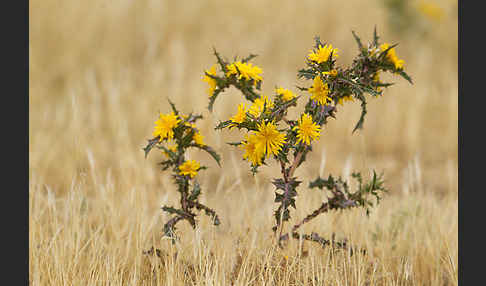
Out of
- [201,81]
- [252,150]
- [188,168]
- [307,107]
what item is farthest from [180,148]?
[201,81]

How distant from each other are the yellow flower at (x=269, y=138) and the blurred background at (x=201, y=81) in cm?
158

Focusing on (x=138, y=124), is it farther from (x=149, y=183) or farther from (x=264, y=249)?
(x=264, y=249)

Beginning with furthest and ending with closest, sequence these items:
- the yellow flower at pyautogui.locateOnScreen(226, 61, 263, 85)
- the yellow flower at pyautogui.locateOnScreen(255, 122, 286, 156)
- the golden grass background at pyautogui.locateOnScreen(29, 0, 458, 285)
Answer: the golden grass background at pyautogui.locateOnScreen(29, 0, 458, 285) < the yellow flower at pyautogui.locateOnScreen(226, 61, 263, 85) < the yellow flower at pyautogui.locateOnScreen(255, 122, 286, 156)

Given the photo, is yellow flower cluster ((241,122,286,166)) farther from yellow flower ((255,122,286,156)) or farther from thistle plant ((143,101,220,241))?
thistle plant ((143,101,220,241))

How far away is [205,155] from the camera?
14.0 ft

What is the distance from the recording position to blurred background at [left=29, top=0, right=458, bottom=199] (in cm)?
377

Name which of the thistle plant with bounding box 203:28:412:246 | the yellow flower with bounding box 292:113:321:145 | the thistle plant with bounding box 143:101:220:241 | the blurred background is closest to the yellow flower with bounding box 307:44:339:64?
the thistle plant with bounding box 203:28:412:246

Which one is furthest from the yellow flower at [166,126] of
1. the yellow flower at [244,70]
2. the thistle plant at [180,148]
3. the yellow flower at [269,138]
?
the yellow flower at [269,138]

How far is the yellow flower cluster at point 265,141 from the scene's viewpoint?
5.36ft

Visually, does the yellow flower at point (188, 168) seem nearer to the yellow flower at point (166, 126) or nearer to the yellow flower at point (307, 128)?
the yellow flower at point (166, 126)

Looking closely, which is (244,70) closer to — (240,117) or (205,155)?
(240,117)

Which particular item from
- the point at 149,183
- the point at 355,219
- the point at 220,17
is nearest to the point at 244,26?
the point at 220,17

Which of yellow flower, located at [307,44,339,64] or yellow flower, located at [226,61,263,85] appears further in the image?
yellow flower, located at [226,61,263,85]

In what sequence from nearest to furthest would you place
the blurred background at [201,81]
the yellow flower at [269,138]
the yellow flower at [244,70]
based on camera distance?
the yellow flower at [269,138] < the yellow flower at [244,70] < the blurred background at [201,81]
